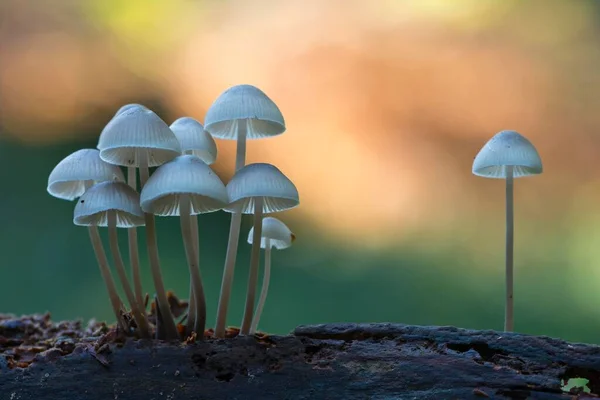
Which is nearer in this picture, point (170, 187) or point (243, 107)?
point (170, 187)

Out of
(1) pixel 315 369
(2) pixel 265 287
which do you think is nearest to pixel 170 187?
(1) pixel 315 369

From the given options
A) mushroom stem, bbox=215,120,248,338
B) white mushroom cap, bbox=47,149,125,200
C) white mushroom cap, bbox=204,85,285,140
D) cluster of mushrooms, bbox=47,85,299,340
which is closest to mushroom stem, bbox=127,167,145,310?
cluster of mushrooms, bbox=47,85,299,340

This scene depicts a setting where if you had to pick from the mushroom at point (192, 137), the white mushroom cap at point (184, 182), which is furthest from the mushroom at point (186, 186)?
the mushroom at point (192, 137)

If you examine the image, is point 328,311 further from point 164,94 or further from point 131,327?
point 131,327

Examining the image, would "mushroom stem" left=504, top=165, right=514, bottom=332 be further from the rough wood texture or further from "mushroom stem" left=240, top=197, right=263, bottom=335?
"mushroom stem" left=240, top=197, right=263, bottom=335

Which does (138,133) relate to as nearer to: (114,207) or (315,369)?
(114,207)

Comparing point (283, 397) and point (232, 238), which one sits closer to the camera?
point (283, 397)

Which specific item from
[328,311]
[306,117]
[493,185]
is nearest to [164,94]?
[306,117]
